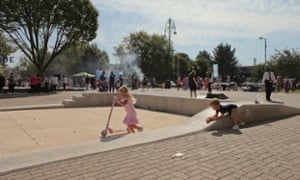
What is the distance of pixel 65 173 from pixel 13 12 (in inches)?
1087

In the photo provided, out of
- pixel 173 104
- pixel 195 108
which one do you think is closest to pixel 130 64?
pixel 173 104

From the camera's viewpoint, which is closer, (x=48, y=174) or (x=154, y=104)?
(x=48, y=174)

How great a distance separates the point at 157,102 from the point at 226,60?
6624cm

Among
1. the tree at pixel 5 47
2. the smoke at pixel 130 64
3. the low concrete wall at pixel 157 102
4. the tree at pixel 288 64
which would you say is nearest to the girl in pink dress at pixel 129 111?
the low concrete wall at pixel 157 102

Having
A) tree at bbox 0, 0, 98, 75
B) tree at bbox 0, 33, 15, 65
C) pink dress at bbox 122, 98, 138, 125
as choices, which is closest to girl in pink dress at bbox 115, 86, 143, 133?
pink dress at bbox 122, 98, 138, 125

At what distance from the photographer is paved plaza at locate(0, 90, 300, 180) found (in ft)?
12.9

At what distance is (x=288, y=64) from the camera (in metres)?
48.3

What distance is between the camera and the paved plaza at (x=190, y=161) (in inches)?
155

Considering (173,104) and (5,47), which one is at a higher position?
(5,47)

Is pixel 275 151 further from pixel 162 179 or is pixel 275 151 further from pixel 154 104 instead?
pixel 154 104

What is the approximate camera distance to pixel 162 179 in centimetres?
379

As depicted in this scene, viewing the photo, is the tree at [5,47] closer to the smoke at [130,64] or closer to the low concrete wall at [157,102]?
the low concrete wall at [157,102]

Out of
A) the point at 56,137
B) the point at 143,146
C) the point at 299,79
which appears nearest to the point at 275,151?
the point at 143,146

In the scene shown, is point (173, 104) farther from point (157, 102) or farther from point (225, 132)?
point (225, 132)
